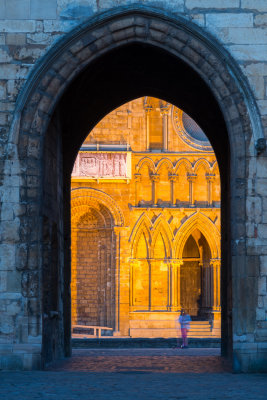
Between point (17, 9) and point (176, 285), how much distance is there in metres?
21.6

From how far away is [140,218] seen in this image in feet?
107

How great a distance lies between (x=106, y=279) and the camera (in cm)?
3238

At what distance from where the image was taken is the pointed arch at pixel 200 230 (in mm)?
32625

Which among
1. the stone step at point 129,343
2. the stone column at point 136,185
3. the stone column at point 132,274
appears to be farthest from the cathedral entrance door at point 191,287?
the stone step at point 129,343

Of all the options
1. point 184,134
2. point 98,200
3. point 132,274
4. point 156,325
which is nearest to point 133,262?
point 132,274

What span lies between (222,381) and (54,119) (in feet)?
18.7

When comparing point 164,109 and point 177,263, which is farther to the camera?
point 164,109

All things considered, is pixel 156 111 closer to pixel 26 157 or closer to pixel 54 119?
pixel 54 119

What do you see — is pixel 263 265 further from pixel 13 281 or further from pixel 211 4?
pixel 211 4

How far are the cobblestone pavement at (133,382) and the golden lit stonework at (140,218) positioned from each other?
1856cm

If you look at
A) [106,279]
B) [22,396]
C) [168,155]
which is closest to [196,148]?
[168,155]

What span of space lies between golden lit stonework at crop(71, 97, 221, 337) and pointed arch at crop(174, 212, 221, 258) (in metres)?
0.04

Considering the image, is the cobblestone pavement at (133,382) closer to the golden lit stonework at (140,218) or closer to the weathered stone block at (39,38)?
the weathered stone block at (39,38)

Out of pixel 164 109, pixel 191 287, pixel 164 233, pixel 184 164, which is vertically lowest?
pixel 191 287
